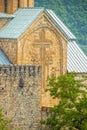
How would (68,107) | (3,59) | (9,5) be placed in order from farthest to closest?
(9,5)
(3,59)
(68,107)

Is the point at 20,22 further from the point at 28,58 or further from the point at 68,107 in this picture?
the point at 68,107

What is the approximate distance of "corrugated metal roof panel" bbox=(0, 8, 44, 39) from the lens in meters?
53.0

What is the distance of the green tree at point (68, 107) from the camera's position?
156ft

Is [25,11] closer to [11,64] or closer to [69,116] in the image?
[11,64]

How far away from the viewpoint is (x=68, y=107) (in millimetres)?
47688

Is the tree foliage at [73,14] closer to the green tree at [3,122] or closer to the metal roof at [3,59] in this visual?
the metal roof at [3,59]

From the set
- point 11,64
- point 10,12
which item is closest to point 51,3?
point 10,12

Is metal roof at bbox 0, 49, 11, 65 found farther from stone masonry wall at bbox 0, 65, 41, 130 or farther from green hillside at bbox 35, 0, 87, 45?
green hillside at bbox 35, 0, 87, 45

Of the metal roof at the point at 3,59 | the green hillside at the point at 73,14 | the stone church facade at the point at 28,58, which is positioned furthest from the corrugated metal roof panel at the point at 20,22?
the green hillside at the point at 73,14

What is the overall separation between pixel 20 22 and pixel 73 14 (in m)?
57.4

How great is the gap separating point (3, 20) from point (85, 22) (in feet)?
184

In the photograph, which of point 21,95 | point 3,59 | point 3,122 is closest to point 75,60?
point 3,59

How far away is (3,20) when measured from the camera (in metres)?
55.3

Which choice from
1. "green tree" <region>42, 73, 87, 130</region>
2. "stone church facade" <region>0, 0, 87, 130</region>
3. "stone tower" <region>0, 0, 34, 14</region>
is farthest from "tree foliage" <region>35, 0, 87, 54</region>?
"green tree" <region>42, 73, 87, 130</region>
